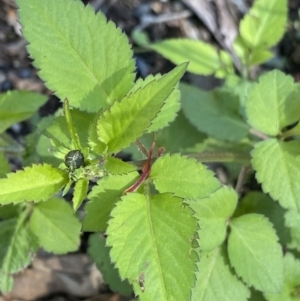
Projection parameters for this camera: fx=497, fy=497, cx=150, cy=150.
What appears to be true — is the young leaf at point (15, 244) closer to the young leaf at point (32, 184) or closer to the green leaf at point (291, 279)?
the young leaf at point (32, 184)

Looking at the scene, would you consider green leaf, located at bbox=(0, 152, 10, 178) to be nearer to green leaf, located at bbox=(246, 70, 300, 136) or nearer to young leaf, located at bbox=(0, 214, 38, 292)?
young leaf, located at bbox=(0, 214, 38, 292)

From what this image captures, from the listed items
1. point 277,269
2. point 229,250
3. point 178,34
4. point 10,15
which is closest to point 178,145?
point 229,250

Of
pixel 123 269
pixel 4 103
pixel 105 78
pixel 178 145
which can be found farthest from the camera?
pixel 178 145

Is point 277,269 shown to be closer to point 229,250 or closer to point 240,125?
point 229,250

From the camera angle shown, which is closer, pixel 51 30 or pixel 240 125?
pixel 51 30

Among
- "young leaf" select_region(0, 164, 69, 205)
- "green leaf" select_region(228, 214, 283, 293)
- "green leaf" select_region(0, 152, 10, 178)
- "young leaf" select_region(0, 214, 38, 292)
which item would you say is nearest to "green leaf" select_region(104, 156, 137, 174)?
"young leaf" select_region(0, 164, 69, 205)

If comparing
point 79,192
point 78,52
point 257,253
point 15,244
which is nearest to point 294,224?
point 257,253

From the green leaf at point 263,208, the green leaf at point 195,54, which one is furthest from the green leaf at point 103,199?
the green leaf at point 195,54
